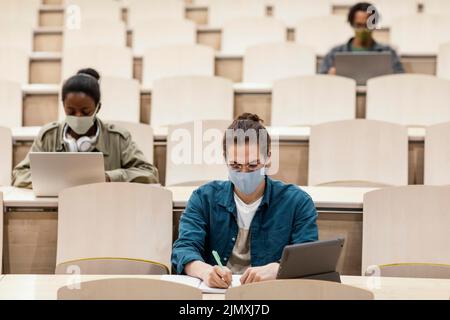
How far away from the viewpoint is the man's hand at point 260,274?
1751mm

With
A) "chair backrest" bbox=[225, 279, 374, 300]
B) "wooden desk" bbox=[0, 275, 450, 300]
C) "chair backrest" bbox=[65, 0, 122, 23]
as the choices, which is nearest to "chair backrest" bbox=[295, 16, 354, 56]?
"chair backrest" bbox=[65, 0, 122, 23]

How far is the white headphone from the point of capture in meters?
2.64

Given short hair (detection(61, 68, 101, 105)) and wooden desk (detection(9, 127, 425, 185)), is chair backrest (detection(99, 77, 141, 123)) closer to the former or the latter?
wooden desk (detection(9, 127, 425, 185))

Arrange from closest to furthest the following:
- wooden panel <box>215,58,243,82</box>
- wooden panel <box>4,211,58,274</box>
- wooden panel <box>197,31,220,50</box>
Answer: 1. wooden panel <box>4,211,58,274</box>
2. wooden panel <box>215,58,243,82</box>
3. wooden panel <box>197,31,220,50</box>

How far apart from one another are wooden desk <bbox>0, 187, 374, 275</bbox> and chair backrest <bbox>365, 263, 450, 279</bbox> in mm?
234

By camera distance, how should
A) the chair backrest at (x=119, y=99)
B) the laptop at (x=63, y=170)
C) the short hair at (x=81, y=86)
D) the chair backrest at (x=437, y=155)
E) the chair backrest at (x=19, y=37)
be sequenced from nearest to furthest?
the laptop at (x=63, y=170)
the short hair at (x=81, y=86)
the chair backrest at (x=437, y=155)
the chair backrest at (x=119, y=99)
the chair backrest at (x=19, y=37)

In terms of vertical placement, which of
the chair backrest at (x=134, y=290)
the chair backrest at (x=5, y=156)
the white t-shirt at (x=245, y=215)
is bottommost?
the chair backrest at (x=134, y=290)

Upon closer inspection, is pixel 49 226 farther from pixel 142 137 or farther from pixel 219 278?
pixel 219 278

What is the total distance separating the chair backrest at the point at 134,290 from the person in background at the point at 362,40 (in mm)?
2608

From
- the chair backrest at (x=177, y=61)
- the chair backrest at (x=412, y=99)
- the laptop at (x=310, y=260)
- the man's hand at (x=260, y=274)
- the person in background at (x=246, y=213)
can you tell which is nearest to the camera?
the laptop at (x=310, y=260)

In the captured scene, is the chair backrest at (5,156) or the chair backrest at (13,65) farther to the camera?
the chair backrest at (13,65)

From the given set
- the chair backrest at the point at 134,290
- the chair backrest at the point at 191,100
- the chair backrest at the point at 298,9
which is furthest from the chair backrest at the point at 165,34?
the chair backrest at the point at 134,290

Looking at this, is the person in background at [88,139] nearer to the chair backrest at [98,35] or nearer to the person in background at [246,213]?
the person in background at [246,213]
